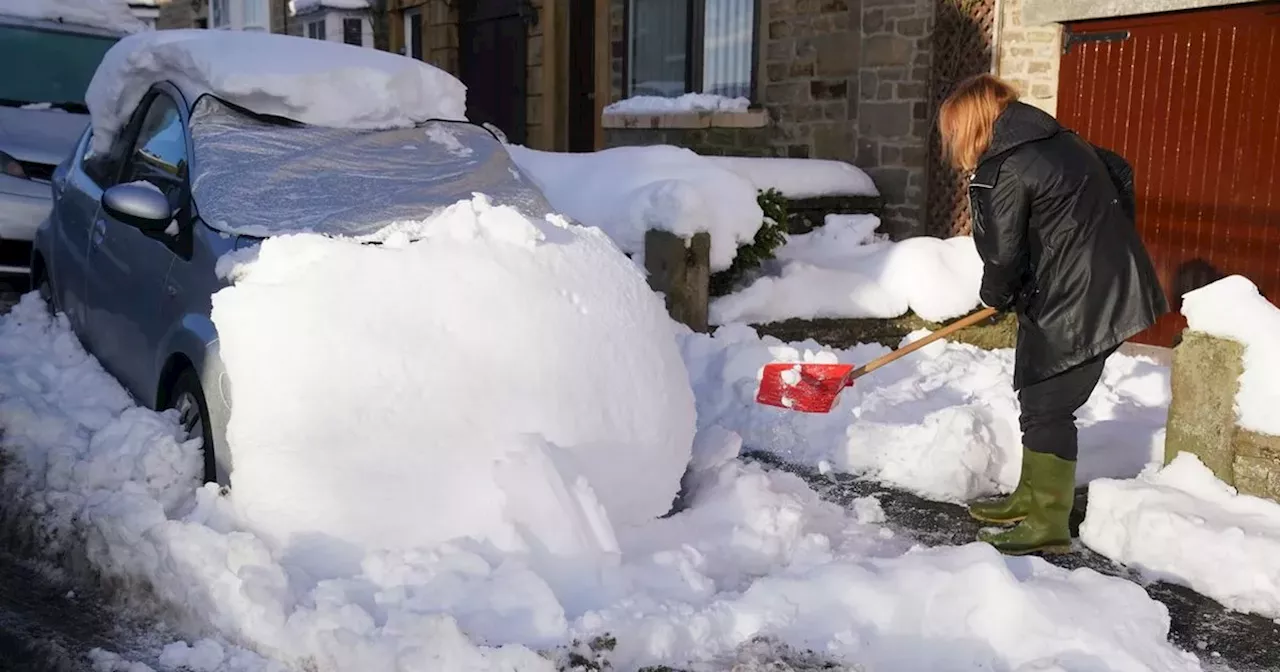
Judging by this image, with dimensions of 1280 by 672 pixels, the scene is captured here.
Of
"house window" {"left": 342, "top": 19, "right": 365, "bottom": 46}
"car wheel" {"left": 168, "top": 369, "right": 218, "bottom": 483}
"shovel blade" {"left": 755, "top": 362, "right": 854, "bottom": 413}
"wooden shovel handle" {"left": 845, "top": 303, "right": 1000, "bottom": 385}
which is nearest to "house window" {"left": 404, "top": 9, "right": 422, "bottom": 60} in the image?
"house window" {"left": 342, "top": 19, "right": 365, "bottom": 46}

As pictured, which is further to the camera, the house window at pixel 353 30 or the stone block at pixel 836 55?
the house window at pixel 353 30

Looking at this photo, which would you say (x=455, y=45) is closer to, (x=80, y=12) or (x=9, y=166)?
(x=80, y=12)

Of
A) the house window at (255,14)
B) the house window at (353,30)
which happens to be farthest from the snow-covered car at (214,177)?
the house window at (255,14)

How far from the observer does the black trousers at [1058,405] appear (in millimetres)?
4320

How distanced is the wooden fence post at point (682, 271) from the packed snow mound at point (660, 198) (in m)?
0.06

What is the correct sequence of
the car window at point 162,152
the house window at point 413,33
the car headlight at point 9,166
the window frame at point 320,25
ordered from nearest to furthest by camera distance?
1. the car window at point 162,152
2. the car headlight at point 9,166
3. the house window at point 413,33
4. the window frame at point 320,25

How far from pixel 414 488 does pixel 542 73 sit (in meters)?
9.87

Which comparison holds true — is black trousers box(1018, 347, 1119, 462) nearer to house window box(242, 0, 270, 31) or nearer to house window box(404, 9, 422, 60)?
house window box(404, 9, 422, 60)

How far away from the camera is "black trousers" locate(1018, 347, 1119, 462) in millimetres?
4320

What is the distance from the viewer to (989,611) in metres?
3.50

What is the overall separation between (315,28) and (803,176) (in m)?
10.2

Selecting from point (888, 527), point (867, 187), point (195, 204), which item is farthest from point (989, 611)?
point (867, 187)

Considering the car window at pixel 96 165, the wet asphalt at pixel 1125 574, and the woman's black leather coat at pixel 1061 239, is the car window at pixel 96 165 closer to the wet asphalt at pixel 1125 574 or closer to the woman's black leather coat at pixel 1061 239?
the wet asphalt at pixel 1125 574

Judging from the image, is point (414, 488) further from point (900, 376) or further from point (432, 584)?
point (900, 376)
